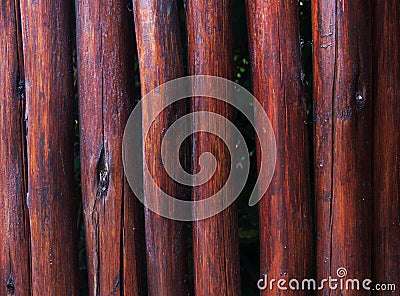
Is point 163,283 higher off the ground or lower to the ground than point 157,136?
lower

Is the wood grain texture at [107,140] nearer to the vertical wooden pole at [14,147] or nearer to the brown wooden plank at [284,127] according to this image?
the vertical wooden pole at [14,147]

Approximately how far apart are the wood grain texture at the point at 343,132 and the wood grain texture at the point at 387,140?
0.05 meters

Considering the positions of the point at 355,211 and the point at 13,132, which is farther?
the point at 13,132

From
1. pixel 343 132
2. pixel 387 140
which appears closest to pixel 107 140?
pixel 343 132

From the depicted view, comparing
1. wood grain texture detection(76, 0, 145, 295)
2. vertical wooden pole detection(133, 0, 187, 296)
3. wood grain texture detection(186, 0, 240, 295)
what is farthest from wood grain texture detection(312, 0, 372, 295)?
wood grain texture detection(76, 0, 145, 295)

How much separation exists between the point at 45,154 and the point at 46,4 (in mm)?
340

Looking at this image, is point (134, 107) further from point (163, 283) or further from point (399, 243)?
point (399, 243)

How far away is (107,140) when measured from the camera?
1.28m

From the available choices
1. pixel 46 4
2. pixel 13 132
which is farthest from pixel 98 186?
pixel 46 4

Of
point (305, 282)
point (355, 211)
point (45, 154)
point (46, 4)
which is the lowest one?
point (305, 282)

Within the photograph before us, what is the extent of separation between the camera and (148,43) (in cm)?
125

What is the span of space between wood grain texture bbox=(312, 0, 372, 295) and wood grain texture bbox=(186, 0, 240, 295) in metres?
0.19

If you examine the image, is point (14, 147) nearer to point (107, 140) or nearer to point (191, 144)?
point (107, 140)

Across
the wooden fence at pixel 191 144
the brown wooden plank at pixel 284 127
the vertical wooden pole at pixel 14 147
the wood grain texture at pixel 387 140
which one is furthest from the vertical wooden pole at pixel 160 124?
the wood grain texture at pixel 387 140
